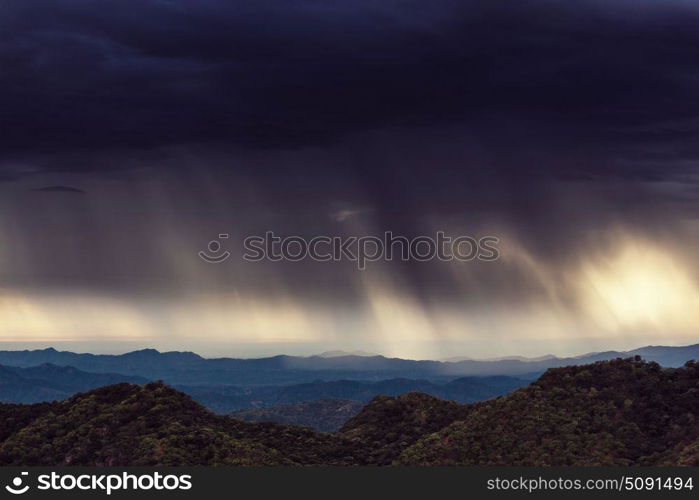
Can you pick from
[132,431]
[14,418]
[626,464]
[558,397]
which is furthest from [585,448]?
[14,418]

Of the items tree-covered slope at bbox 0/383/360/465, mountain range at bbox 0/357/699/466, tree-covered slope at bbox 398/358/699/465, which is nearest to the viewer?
tree-covered slope at bbox 398/358/699/465

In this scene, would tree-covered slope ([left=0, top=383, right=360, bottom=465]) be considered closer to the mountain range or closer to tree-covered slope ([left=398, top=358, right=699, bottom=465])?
the mountain range

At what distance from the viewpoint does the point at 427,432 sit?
159 meters

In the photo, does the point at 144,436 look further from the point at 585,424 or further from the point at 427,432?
the point at 585,424

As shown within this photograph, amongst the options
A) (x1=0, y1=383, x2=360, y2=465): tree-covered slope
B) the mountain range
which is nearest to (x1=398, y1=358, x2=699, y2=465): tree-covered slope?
the mountain range

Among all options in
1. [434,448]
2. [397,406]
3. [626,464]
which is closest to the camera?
[626,464]

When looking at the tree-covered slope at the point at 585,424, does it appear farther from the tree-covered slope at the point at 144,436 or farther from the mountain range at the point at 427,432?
the tree-covered slope at the point at 144,436

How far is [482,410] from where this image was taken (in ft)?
471

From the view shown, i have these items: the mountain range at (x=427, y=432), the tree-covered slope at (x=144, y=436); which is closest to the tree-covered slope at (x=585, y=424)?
the mountain range at (x=427, y=432)

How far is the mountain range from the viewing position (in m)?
129

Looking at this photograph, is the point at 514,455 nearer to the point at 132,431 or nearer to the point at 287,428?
the point at 287,428

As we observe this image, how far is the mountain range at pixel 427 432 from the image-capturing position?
129125 millimetres

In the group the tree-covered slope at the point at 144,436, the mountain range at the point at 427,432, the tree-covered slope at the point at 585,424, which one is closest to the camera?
the tree-covered slope at the point at 585,424

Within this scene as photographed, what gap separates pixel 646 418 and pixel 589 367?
18.9 meters
